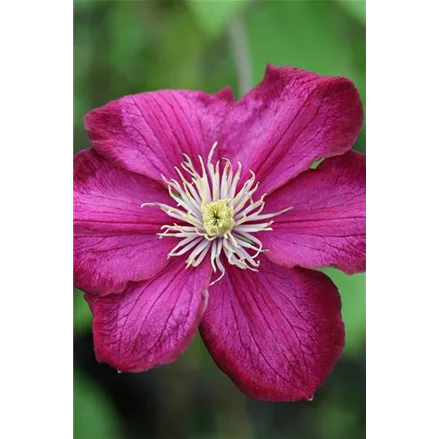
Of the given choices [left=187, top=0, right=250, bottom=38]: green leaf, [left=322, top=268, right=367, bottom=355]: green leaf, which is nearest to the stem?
[left=187, top=0, right=250, bottom=38]: green leaf

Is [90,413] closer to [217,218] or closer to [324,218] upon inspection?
[217,218]

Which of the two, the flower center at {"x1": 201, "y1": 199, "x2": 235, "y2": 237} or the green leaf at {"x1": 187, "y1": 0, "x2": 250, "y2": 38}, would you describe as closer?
the flower center at {"x1": 201, "y1": 199, "x2": 235, "y2": 237}

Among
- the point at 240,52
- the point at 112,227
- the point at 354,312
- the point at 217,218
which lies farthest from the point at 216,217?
the point at 240,52

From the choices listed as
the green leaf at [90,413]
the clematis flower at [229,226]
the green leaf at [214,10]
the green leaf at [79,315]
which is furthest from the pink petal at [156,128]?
the green leaf at [90,413]

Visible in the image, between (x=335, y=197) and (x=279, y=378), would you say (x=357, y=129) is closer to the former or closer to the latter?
(x=335, y=197)

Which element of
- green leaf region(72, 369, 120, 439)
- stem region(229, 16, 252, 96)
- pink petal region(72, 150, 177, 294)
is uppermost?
stem region(229, 16, 252, 96)

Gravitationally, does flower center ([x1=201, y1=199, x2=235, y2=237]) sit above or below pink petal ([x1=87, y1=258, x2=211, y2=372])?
above

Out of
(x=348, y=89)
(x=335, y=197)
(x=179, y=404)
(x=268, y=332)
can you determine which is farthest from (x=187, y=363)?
(x=348, y=89)

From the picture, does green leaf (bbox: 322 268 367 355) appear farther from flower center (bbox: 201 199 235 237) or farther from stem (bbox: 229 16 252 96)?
stem (bbox: 229 16 252 96)
